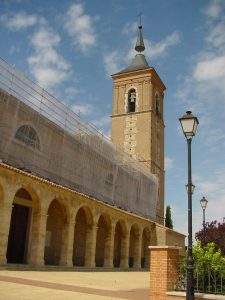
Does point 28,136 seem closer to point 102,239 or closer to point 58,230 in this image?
point 58,230

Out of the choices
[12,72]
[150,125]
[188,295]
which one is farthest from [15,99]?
[150,125]

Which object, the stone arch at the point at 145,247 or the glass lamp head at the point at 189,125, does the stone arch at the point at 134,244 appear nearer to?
the stone arch at the point at 145,247

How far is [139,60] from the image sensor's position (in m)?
53.5

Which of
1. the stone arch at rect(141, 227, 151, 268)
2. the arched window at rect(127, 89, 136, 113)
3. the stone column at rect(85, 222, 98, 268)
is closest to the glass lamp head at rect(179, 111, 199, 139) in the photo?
the stone column at rect(85, 222, 98, 268)

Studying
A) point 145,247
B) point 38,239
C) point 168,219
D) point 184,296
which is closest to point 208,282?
point 184,296

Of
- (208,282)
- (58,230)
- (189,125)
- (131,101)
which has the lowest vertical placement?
(208,282)

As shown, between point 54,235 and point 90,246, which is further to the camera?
point 90,246

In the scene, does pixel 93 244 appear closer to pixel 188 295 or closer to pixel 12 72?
pixel 12 72

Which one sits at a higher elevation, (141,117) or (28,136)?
(141,117)

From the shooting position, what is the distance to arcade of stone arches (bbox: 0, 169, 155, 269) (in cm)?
2152

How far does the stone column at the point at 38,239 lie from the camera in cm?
2145

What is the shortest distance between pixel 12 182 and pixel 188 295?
13574mm

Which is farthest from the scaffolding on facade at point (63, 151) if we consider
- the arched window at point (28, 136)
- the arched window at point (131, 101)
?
the arched window at point (131, 101)

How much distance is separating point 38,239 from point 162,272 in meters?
13.1
